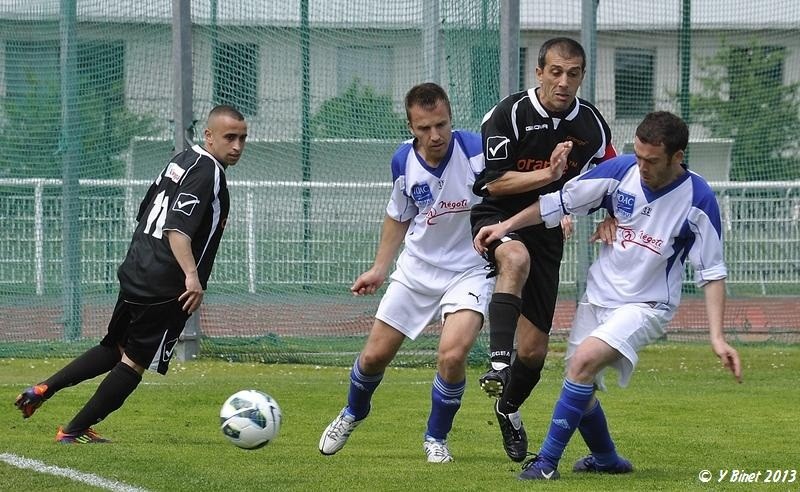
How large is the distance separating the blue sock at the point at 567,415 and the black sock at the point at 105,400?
2700 millimetres

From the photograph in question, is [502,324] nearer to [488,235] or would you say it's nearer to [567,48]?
[488,235]

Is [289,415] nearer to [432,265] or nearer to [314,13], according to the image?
[432,265]

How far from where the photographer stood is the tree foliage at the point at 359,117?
13008mm

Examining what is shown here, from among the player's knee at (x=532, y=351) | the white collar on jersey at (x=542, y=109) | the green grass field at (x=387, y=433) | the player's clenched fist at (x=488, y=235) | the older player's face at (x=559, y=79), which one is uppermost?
the older player's face at (x=559, y=79)

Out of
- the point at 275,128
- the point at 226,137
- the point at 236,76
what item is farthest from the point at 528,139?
the point at 236,76

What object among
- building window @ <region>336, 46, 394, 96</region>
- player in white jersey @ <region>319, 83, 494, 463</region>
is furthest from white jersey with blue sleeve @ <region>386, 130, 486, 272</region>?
building window @ <region>336, 46, 394, 96</region>

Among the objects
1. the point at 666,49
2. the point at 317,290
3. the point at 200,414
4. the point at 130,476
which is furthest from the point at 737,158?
the point at 130,476

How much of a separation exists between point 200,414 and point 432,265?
276 cm

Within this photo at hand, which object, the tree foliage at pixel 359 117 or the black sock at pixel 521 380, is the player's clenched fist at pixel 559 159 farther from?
the tree foliage at pixel 359 117

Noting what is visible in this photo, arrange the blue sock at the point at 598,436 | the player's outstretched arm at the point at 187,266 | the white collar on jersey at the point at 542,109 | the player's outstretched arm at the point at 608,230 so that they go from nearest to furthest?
the player's outstretched arm at the point at 608,230
the blue sock at the point at 598,436
the white collar on jersey at the point at 542,109
the player's outstretched arm at the point at 187,266

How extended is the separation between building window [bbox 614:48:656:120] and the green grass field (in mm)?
3617

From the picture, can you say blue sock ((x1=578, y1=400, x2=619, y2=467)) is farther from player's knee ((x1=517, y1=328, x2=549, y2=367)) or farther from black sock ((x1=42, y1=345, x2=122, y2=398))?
black sock ((x1=42, y1=345, x2=122, y2=398))

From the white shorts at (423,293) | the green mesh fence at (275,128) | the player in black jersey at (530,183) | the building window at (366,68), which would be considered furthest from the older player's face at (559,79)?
the building window at (366,68)

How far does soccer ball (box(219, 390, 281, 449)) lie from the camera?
6.73 metres
